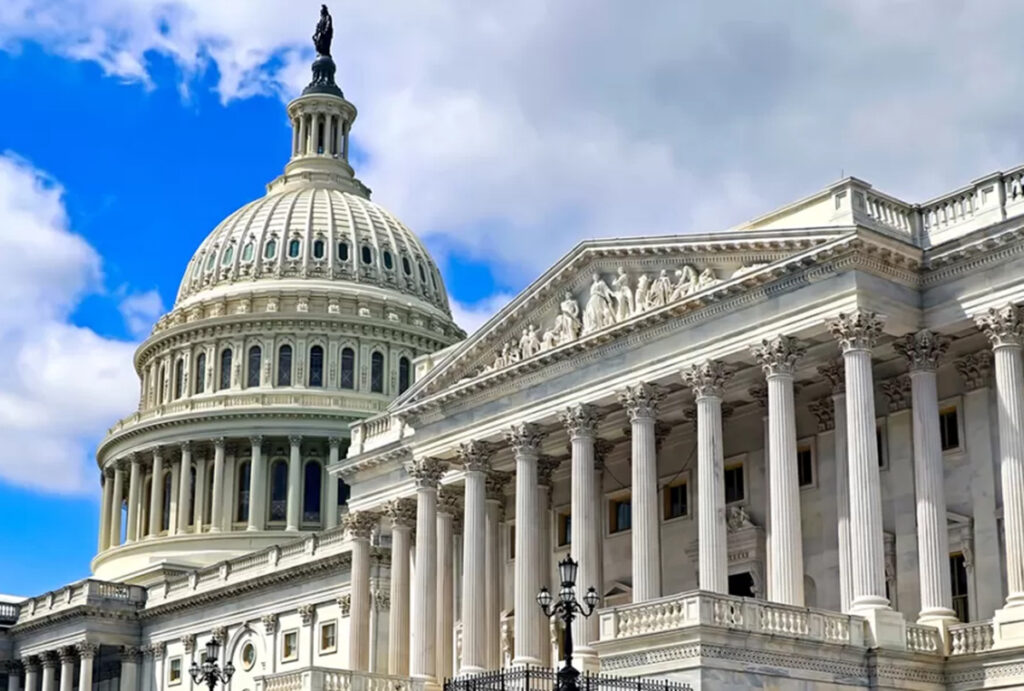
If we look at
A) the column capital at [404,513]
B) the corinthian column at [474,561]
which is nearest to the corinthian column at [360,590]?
the column capital at [404,513]

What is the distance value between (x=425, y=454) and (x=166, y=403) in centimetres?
6081

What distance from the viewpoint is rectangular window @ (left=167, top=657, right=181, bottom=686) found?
89.6m

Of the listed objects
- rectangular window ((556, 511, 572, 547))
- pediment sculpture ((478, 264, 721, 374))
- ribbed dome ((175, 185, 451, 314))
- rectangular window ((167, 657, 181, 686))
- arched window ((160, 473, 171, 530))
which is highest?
ribbed dome ((175, 185, 451, 314))

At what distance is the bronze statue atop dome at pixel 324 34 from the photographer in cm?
13788

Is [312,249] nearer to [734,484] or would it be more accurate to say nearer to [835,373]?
[734,484]

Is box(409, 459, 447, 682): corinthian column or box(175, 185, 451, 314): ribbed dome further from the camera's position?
box(175, 185, 451, 314): ribbed dome

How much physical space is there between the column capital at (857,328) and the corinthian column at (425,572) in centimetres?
1931

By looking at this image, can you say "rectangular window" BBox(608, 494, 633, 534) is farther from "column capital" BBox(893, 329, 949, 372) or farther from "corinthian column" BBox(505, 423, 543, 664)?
"column capital" BBox(893, 329, 949, 372)

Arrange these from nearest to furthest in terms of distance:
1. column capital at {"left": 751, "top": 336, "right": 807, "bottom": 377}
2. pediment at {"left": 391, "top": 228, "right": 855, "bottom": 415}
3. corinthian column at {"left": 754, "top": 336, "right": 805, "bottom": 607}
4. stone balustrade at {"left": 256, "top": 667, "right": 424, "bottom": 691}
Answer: corinthian column at {"left": 754, "top": 336, "right": 805, "bottom": 607}, column capital at {"left": 751, "top": 336, "right": 807, "bottom": 377}, pediment at {"left": 391, "top": 228, "right": 855, "bottom": 415}, stone balustrade at {"left": 256, "top": 667, "right": 424, "bottom": 691}

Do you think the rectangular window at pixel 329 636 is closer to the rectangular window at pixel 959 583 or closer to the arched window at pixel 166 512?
the arched window at pixel 166 512

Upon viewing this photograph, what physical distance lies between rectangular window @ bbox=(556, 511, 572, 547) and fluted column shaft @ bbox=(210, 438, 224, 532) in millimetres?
52406

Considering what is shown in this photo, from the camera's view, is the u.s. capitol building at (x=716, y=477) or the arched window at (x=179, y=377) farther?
the arched window at (x=179, y=377)

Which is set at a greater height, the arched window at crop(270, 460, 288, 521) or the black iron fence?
the arched window at crop(270, 460, 288, 521)

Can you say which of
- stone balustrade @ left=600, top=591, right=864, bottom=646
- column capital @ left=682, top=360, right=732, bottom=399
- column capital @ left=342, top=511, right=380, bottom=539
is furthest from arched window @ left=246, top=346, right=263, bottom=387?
stone balustrade @ left=600, top=591, right=864, bottom=646
